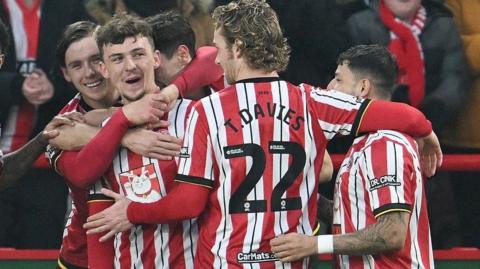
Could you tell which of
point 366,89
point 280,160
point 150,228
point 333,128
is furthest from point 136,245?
point 366,89

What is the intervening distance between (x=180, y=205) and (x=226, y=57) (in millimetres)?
612

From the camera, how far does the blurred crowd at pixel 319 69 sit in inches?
295

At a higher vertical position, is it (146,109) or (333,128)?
(146,109)

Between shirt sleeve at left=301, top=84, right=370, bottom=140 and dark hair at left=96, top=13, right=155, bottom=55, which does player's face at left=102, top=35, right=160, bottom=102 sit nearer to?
dark hair at left=96, top=13, right=155, bottom=55

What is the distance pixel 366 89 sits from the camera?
584 centimetres

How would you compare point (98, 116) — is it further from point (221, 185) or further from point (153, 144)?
point (221, 185)

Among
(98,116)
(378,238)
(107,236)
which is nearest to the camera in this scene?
(378,238)

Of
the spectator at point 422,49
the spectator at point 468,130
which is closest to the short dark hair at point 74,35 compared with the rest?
the spectator at point 422,49

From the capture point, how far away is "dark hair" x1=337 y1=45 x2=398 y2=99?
230 inches

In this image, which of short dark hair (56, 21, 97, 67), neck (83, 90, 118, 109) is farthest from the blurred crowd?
neck (83, 90, 118, 109)

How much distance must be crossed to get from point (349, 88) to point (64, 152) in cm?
124

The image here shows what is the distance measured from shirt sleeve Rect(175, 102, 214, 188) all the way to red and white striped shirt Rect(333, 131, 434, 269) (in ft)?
1.84

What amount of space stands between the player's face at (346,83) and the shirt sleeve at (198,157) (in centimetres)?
74

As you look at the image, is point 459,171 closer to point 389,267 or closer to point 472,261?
point 472,261
